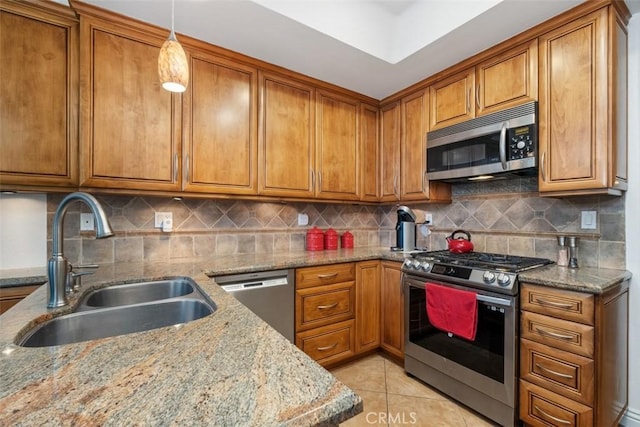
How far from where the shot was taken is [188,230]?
7.48 feet

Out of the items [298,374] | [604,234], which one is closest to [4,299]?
[298,374]

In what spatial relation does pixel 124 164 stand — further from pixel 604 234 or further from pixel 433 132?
pixel 604 234

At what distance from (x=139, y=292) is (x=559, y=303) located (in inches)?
85.0

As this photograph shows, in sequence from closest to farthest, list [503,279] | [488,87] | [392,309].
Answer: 1. [503,279]
2. [488,87]
3. [392,309]

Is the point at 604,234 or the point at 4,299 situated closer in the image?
the point at 4,299

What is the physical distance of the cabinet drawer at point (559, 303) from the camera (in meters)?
1.43

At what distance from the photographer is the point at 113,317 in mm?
1054

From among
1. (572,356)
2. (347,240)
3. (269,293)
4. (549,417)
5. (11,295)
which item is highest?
(347,240)

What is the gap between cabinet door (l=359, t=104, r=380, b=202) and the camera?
2.90m

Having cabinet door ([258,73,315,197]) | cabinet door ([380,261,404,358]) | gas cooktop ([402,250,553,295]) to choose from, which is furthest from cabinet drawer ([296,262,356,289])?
cabinet door ([258,73,315,197])

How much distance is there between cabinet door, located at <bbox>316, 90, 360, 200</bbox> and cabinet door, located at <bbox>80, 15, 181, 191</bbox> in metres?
1.16

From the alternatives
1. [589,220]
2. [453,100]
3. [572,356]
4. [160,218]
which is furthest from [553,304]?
[160,218]

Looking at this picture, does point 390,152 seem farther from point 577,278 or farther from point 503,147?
point 577,278

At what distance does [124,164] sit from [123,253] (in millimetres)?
650
